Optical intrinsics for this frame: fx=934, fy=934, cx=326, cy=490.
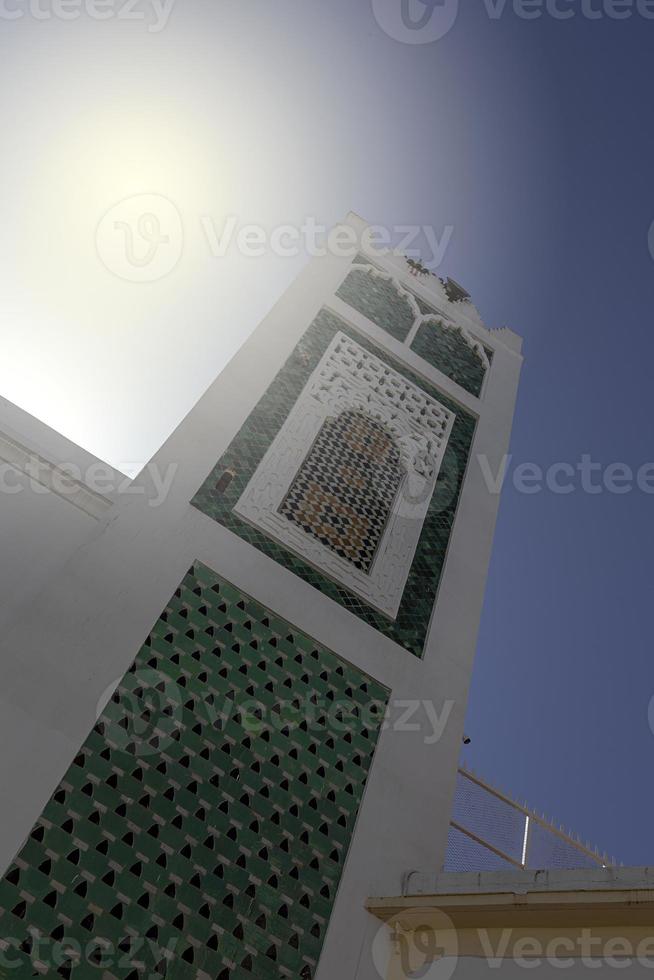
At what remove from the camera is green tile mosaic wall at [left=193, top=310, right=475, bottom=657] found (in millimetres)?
3291

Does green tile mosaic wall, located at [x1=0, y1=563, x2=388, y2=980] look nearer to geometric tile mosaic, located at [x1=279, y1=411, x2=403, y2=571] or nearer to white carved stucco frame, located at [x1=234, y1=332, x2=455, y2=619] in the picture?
white carved stucco frame, located at [x1=234, y1=332, x2=455, y2=619]

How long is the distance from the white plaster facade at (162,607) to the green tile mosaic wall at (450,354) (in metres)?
0.92

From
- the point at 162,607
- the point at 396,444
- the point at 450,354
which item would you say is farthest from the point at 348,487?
the point at 450,354

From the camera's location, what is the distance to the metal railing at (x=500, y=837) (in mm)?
3135

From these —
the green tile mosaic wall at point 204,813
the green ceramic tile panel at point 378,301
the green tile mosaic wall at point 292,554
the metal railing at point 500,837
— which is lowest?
the green tile mosaic wall at point 204,813

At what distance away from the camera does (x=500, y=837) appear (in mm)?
3213

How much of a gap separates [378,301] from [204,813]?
9.53 ft

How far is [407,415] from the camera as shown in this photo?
4.26 m

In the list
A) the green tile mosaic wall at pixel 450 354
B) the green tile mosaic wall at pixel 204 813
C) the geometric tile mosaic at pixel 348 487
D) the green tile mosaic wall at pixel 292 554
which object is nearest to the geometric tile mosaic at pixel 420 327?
the green tile mosaic wall at pixel 450 354

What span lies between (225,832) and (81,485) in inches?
50.7

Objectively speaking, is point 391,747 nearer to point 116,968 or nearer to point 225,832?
point 225,832

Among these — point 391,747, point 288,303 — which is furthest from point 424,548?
point 288,303

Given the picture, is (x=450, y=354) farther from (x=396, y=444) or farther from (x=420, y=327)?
(x=396, y=444)

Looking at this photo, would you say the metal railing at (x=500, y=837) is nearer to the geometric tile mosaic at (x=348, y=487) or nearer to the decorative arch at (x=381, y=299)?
the geometric tile mosaic at (x=348, y=487)
